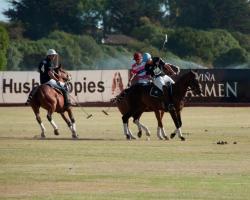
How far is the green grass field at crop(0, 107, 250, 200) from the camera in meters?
18.3

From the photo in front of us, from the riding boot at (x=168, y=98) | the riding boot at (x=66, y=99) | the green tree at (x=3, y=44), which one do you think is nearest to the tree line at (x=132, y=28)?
the green tree at (x=3, y=44)

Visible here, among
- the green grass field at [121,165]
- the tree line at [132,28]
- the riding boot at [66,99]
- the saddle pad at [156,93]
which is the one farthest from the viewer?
the tree line at [132,28]

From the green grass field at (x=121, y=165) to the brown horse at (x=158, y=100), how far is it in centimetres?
44

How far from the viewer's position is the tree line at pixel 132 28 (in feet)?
337

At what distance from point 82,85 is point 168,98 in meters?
26.3

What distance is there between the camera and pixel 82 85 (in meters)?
58.2

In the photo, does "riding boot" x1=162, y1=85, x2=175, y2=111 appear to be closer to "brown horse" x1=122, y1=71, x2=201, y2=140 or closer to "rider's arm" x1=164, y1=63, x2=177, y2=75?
"brown horse" x1=122, y1=71, x2=201, y2=140

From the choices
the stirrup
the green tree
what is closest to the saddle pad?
the stirrup

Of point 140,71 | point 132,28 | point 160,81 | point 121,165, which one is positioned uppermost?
point 140,71

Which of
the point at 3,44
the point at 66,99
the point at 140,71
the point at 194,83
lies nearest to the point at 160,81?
the point at 140,71

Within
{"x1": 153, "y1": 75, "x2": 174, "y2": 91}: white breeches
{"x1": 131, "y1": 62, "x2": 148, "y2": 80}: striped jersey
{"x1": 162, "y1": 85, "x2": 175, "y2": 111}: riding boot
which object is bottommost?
{"x1": 162, "y1": 85, "x2": 175, "y2": 111}: riding boot

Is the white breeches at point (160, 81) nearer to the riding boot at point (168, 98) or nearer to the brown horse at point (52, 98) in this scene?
the riding boot at point (168, 98)

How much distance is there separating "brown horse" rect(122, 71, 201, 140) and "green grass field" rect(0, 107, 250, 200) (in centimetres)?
44

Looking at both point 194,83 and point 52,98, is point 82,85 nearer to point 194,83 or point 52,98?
point 52,98
